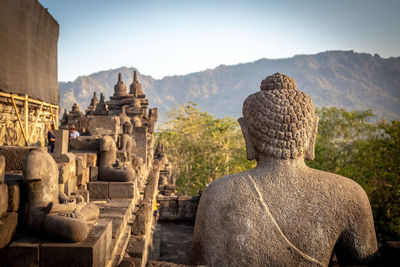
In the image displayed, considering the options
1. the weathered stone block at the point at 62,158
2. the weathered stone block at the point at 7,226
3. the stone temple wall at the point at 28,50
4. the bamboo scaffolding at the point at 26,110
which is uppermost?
the stone temple wall at the point at 28,50

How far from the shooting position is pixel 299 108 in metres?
2.19

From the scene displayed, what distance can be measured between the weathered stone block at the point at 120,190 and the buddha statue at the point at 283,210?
403cm

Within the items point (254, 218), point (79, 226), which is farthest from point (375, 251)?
point (79, 226)

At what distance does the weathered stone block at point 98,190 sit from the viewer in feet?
19.2

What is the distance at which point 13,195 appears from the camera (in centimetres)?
249

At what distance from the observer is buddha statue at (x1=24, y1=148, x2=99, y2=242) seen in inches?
91.4

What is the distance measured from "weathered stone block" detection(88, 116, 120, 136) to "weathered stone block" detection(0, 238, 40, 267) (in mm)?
7674

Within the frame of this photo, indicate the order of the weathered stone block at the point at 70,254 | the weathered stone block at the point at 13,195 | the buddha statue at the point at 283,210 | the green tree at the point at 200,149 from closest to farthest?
1. the buddha statue at the point at 283,210
2. the weathered stone block at the point at 70,254
3. the weathered stone block at the point at 13,195
4. the green tree at the point at 200,149

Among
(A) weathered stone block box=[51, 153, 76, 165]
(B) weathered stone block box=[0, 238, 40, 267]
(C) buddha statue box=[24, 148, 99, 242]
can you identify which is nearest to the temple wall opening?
(A) weathered stone block box=[51, 153, 76, 165]

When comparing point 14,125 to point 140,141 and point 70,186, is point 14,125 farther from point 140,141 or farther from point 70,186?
point 70,186

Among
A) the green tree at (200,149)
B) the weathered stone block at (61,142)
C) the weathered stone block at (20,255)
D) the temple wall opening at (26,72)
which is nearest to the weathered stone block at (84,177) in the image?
the weathered stone block at (61,142)

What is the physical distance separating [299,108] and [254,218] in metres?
0.95

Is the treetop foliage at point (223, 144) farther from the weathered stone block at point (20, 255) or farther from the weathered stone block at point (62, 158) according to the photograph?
the weathered stone block at point (20, 255)

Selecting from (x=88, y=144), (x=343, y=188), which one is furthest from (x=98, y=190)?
(x=343, y=188)
